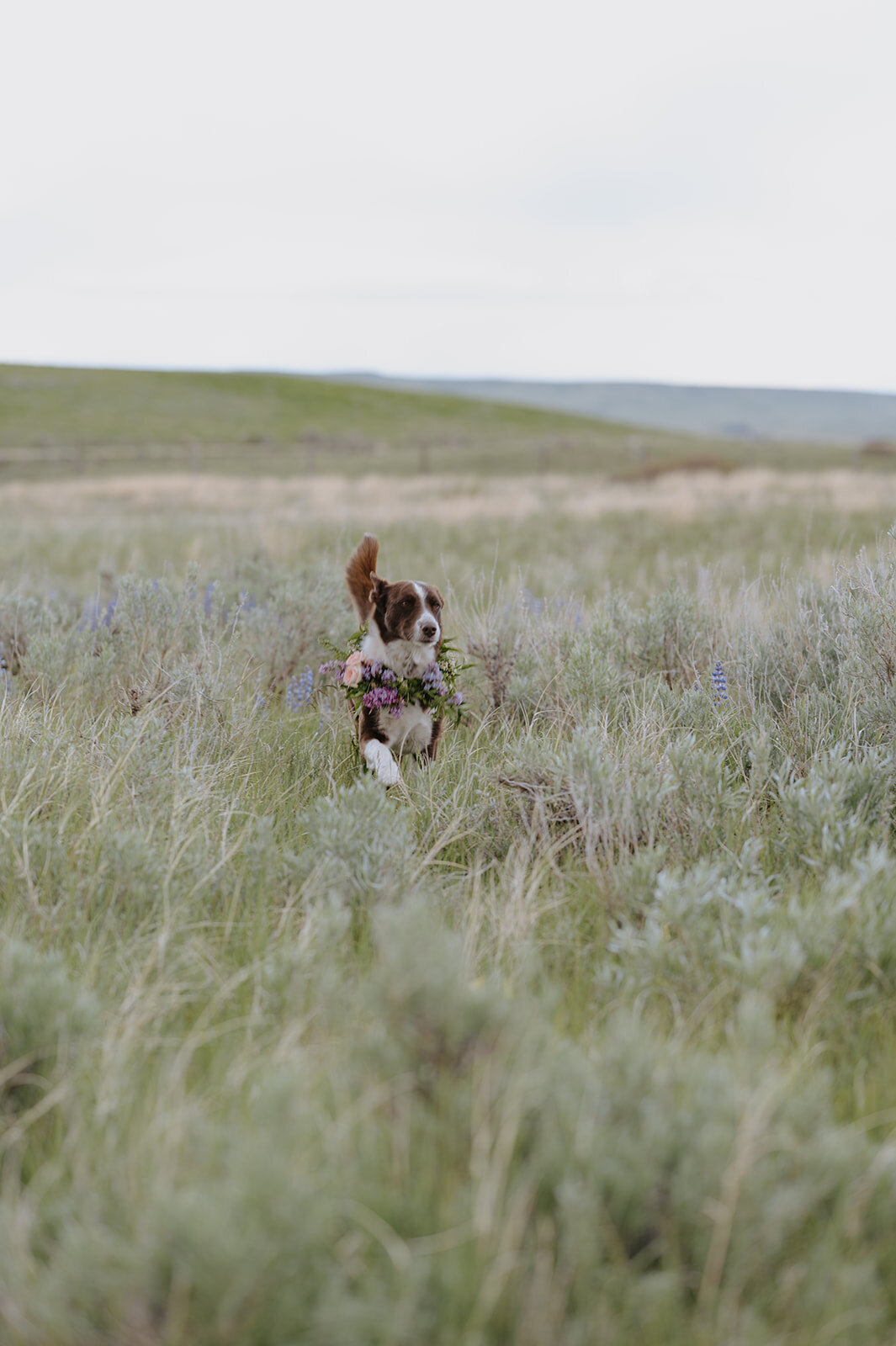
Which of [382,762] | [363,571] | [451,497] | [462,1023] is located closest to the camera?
[462,1023]

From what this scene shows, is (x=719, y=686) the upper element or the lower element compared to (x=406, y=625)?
lower

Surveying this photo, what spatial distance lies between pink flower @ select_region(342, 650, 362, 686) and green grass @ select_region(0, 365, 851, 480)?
28.5m

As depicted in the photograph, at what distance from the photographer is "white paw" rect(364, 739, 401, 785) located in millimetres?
3777

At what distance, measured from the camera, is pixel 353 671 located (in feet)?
14.1

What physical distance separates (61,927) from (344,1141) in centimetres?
121

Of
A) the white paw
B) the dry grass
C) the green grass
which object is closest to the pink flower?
the white paw

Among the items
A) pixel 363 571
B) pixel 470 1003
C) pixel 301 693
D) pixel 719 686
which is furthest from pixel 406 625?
A: pixel 470 1003

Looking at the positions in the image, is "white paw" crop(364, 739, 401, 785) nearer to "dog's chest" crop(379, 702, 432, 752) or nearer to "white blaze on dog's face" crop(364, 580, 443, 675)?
"dog's chest" crop(379, 702, 432, 752)

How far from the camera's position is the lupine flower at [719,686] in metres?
4.38

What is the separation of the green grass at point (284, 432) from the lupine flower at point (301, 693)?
91.1ft

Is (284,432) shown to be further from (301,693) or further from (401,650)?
(401,650)

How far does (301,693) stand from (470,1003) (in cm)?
332

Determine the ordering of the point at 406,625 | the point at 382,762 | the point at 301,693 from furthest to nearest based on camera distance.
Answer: the point at 301,693
the point at 406,625
the point at 382,762

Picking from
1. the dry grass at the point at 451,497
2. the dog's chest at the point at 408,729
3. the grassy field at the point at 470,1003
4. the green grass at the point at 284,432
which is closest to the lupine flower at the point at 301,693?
the grassy field at the point at 470,1003
